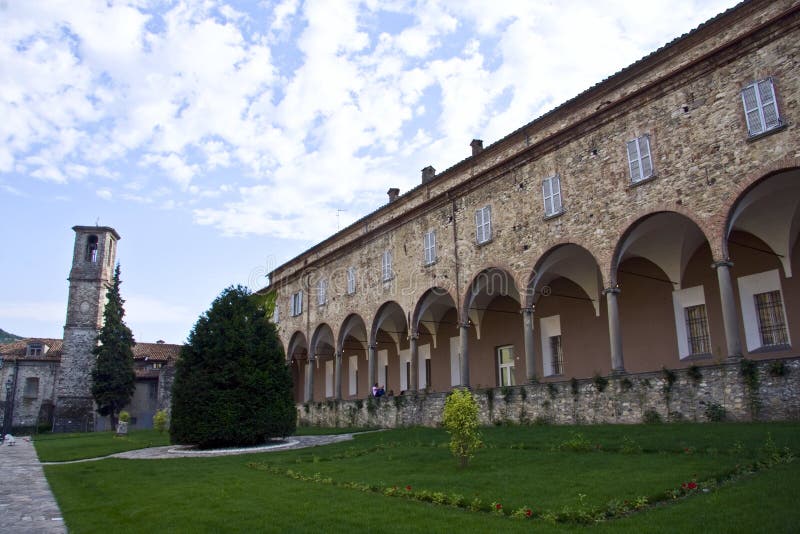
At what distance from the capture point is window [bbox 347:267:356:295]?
29081mm

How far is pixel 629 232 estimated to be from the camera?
16656 millimetres

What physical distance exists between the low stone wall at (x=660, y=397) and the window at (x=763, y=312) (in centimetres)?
442

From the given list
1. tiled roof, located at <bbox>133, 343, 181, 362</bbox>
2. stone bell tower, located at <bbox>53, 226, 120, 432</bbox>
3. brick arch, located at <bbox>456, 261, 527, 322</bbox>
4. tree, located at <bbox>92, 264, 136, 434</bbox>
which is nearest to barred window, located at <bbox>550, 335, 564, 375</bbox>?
brick arch, located at <bbox>456, 261, 527, 322</bbox>

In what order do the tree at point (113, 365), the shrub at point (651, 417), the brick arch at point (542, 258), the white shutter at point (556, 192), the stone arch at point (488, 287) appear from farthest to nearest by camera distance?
the tree at point (113, 365)
the stone arch at point (488, 287)
the white shutter at point (556, 192)
the brick arch at point (542, 258)
the shrub at point (651, 417)

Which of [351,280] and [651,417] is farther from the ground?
[351,280]

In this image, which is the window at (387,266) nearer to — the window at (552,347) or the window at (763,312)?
the window at (552,347)

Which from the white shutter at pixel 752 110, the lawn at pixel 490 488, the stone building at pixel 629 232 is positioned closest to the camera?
the lawn at pixel 490 488

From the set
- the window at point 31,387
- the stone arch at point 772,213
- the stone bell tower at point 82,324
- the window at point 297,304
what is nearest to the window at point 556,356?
the stone arch at point 772,213

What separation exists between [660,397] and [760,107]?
700 cm

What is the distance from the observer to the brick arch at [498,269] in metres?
19.5

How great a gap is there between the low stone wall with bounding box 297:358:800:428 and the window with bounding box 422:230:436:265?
543 cm

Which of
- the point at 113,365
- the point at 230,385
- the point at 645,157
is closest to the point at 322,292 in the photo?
the point at 230,385

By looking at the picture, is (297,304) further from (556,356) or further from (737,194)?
(737,194)

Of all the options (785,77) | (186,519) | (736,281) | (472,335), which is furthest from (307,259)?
(186,519)
